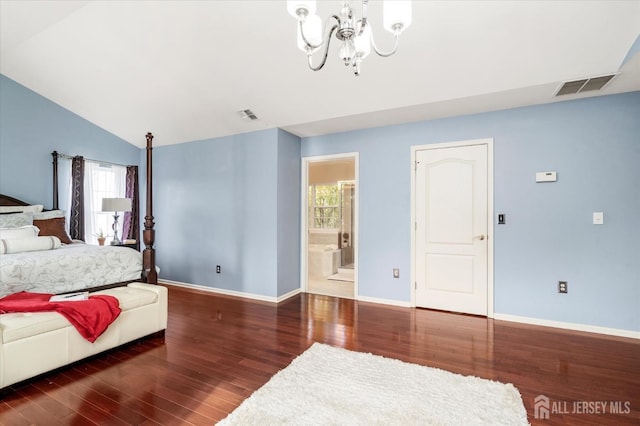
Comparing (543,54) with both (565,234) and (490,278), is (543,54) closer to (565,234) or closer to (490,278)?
(565,234)

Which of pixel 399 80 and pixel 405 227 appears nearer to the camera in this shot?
pixel 399 80

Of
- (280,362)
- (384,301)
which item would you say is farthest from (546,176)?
(280,362)

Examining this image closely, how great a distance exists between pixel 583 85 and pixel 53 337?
4.99 m

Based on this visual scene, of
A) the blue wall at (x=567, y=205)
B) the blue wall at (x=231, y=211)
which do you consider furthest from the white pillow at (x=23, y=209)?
the blue wall at (x=567, y=205)

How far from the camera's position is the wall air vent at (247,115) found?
404 centimetres

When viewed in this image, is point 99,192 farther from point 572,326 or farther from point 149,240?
point 572,326

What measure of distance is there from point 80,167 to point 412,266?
5152 millimetres

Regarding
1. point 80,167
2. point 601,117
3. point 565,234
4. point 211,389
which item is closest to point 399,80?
point 601,117

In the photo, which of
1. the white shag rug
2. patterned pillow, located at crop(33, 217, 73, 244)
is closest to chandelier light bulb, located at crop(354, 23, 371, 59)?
the white shag rug

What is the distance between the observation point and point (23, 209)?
4.04m

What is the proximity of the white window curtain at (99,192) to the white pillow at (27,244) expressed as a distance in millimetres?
1761

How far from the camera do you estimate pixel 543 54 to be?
2.63 metres

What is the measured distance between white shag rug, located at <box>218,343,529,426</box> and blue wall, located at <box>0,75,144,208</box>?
4572 millimetres

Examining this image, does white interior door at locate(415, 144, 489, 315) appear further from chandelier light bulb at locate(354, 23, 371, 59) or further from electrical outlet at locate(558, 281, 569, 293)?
chandelier light bulb at locate(354, 23, 371, 59)
